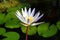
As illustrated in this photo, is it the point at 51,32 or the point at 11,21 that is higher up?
the point at 11,21

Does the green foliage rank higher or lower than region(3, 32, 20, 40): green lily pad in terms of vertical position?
higher

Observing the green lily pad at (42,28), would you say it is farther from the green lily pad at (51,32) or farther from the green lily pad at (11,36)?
the green lily pad at (11,36)

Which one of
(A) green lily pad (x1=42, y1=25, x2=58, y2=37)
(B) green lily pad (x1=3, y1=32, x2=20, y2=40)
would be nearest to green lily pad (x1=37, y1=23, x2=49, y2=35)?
(A) green lily pad (x1=42, y1=25, x2=58, y2=37)

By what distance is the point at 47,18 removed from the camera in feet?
5.63

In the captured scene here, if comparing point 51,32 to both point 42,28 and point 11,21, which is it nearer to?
point 42,28

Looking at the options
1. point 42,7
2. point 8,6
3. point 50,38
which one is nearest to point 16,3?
point 8,6

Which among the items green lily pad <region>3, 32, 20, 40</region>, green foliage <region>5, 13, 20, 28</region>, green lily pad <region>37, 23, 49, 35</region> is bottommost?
green lily pad <region>3, 32, 20, 40</region>

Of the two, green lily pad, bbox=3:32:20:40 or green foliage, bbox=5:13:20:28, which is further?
green foliage, bbox=5:13:20:28

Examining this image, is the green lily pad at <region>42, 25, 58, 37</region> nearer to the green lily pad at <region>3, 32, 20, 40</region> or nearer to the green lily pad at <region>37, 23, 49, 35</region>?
the green lily pad at <region>37, 23, 49, 35</region>

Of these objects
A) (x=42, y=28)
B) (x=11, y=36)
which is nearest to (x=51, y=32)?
(x=42, y=28)

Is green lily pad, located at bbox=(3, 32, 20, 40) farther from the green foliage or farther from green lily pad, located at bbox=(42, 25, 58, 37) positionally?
green lily pad, located at bbox=(42, 25, 58, 37)

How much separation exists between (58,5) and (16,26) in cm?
65

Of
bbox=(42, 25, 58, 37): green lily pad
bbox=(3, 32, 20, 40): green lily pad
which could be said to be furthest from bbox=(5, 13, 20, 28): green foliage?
bbox=(42, 25, 58, 37): green lily pad

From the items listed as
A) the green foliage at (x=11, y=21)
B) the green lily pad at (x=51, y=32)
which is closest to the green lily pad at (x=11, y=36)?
the green foliage at (x=11, y=21)
